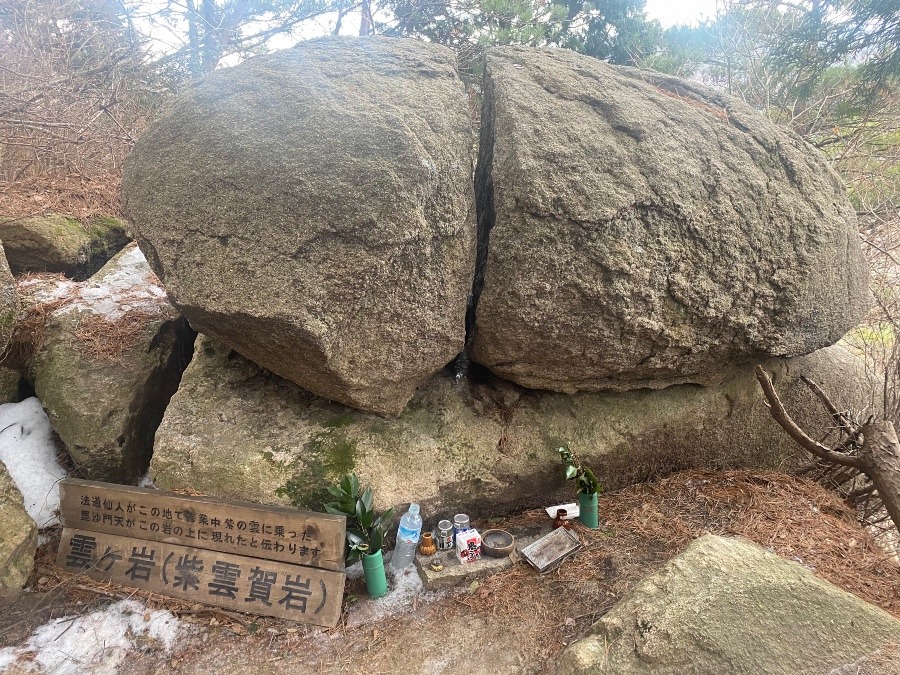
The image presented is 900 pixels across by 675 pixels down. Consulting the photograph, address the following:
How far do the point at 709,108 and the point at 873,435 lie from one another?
7.87 ft

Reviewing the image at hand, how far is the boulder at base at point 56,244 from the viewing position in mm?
4258

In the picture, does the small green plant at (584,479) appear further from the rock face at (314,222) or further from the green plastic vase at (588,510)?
the rock face at (314,222)

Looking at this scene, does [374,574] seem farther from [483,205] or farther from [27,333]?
[27,333]

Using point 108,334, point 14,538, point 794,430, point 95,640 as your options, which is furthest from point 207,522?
point 794,430

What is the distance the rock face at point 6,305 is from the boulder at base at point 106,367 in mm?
311

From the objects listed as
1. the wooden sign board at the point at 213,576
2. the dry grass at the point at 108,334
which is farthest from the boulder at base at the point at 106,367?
the wooden sign board at the point at 213,576

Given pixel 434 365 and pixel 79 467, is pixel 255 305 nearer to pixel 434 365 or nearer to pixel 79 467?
pixel 434 365

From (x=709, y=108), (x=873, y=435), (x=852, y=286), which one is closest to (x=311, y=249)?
(x=709, y=108)

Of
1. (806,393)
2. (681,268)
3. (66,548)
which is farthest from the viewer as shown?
(806,393)

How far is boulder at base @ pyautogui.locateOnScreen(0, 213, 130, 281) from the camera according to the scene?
4258 millimetres

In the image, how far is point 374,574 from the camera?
2619mm

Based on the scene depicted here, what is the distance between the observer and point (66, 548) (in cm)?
270

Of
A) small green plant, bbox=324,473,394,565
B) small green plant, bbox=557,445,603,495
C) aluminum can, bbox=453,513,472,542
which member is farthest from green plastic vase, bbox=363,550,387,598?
small green plant, bbox=557,445,603,495

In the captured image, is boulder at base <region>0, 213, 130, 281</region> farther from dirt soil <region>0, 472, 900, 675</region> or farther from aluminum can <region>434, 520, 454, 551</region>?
aluminum can <region>434, 520, 454, 551</region>
